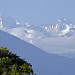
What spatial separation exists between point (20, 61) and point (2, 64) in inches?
299

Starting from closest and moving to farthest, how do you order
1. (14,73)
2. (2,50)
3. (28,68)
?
(14,73) < (28,68) < (2,50)

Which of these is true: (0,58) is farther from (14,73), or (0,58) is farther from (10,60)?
(14,73)

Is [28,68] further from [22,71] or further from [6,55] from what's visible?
[6,55]

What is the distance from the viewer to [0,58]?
61656 millimetres

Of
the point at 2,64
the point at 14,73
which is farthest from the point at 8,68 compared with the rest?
the point at 14,73

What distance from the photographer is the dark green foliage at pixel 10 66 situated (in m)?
55.8

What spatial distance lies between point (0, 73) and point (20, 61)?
30.9 feet

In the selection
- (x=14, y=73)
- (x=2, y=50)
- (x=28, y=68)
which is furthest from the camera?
(x=2, y=50)

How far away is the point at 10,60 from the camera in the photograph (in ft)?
204

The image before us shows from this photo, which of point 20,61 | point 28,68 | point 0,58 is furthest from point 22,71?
point 20,61

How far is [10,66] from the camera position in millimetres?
60125

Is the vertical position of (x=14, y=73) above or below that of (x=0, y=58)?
below

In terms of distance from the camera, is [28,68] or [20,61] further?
[20,61]

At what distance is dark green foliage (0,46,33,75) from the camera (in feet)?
183
